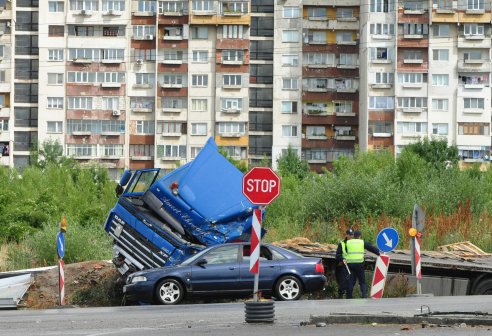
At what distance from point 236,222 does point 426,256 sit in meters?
5.15

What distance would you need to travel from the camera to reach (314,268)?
87.6 feet

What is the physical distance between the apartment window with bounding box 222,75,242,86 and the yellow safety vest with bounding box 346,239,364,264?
75435mm

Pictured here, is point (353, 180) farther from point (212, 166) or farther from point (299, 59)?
point (299, 59)

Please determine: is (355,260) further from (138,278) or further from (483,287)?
(138,278)

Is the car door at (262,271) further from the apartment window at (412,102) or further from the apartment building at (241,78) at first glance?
the apartment window at (412,102)

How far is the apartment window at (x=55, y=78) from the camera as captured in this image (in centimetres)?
10300

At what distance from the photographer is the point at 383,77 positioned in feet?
329

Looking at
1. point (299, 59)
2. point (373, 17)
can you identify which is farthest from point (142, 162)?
point (373, 17)

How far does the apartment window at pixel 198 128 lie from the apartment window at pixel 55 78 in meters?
12.3

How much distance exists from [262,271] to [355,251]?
8.32ft

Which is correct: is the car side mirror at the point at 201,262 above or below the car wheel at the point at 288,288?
above

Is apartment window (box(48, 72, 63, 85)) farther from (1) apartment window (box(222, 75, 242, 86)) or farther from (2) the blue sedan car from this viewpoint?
(2) the blue sedan car

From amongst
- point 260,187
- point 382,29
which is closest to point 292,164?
point 382,29

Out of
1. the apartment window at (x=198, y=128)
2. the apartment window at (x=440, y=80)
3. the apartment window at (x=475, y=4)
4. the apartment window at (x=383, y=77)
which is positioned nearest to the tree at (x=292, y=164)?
the apartment window at (x=198, y=128)
